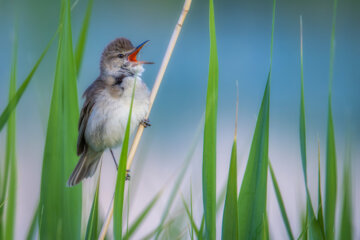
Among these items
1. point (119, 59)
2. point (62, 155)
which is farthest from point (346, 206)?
point (119, 59)

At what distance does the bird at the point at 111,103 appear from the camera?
4.75 ft

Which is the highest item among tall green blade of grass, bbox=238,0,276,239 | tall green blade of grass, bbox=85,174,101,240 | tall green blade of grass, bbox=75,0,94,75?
tall green blade of grass, bbox=75,0,94,75

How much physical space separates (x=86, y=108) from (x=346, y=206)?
3.63ft

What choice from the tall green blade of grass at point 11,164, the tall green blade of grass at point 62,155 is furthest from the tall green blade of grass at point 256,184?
the tall green blade of grass at point 11,164

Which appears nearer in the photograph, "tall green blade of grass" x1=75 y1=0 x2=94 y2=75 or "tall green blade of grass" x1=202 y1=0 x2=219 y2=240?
"tall green blade of grass" x1=202 y1=0 x2=219 y2=240

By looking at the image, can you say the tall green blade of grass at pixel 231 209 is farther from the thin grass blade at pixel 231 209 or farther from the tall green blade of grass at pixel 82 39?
A: the tall green blade of grass at pixel 82 39

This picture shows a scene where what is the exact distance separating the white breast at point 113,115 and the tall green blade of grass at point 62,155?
18.9 inches

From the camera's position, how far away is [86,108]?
163 centimetres

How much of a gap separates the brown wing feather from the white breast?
28 mm

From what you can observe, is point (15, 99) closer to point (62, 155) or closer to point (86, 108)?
point (62, 155)

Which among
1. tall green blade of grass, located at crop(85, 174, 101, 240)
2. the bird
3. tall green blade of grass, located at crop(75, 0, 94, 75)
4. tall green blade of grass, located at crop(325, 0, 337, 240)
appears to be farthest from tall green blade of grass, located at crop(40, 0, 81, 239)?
tall green blade of grass, located at crop(325, 0, 337, 240)

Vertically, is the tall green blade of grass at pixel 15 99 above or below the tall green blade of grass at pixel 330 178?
above

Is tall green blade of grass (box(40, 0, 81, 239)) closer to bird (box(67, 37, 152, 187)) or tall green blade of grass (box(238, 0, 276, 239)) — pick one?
tall green blade of grass (box(238, 0, 276, 239))

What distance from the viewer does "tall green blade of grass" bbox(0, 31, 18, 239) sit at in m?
0.89
